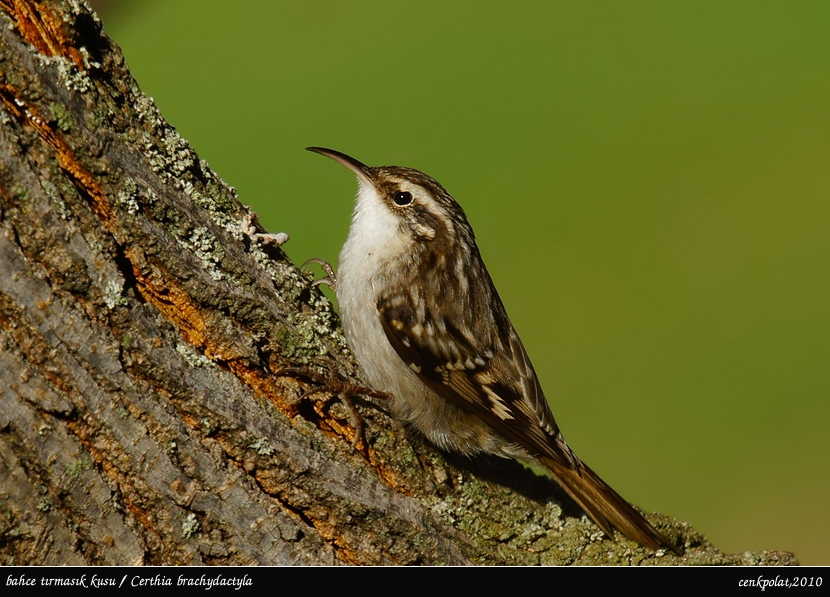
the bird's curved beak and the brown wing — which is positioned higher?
the bird's curved beak

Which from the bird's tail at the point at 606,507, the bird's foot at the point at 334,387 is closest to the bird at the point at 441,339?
the bird's tail at the point at 606,507

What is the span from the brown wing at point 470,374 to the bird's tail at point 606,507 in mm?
45

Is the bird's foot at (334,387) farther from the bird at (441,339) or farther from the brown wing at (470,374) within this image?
the brown wing at (470,374)

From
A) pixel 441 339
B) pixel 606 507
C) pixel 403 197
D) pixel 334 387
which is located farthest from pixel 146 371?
pixel 606 507

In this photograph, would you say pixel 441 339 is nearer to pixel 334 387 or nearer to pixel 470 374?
pixel 470 374

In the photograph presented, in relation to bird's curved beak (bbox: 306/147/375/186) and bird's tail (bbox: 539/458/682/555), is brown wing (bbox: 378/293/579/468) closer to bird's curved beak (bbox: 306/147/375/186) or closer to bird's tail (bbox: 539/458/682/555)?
bird's tail (bbox: 539/458/682/555)

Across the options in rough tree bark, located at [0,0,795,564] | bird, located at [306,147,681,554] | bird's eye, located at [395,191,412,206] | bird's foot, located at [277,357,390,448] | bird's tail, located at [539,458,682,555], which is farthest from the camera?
bird's eye, located at [395,191,412,206]

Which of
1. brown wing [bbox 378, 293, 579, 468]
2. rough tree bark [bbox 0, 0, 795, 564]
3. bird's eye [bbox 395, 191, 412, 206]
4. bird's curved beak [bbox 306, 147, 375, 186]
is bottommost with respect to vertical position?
rough tree bark [bbox 0, 0, 795, 564]

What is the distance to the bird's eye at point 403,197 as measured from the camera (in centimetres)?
266

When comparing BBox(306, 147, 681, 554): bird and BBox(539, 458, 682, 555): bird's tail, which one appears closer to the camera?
BBox(539, 458, 682, 555): bird's tail

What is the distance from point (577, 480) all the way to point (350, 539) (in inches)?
35.0

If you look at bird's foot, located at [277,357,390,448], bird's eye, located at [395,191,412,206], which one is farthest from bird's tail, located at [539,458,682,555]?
bird's eye, located at [395,191,412,206]

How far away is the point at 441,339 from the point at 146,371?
1.13 metres

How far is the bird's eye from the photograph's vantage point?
8.71 feet
